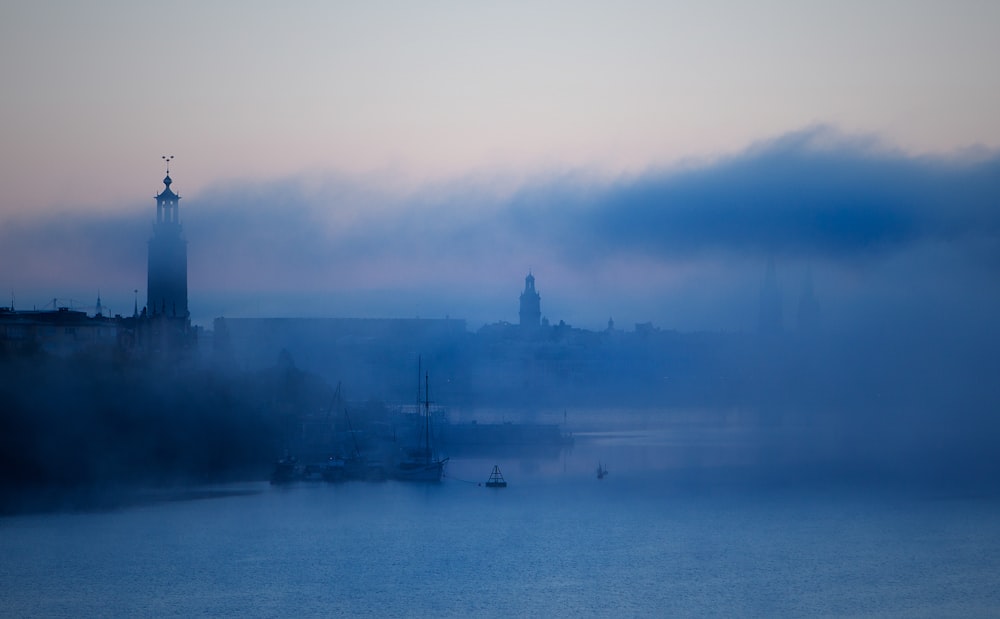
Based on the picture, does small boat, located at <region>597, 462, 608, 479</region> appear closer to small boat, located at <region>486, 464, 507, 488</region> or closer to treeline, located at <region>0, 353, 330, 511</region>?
small boat, located at <region>486, 464, 507, 488</region>

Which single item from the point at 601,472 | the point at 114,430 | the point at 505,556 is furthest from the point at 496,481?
the point at 505,556

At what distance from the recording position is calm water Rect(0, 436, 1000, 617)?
537 inches

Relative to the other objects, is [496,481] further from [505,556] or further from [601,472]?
[505,556]

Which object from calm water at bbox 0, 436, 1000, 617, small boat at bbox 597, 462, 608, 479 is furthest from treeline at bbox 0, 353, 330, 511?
small boat at bbox 597, 462, 608, 479

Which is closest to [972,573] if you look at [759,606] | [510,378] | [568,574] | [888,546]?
[888,546]

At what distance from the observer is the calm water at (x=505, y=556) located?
537 inches

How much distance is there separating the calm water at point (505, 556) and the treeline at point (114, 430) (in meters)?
1.72

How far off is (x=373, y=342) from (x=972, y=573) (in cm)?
5481

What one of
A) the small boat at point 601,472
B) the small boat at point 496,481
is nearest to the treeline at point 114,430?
the small boat at point 496,481

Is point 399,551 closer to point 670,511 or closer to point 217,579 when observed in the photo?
point 217,579

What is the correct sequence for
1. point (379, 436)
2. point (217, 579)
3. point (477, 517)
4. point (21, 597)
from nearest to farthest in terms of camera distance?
1. point (21, 597)
2. point (217, 579)
3. point (477, 517)
4. point (379, 436)

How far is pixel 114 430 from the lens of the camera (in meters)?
23.3

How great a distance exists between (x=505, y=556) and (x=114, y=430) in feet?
31.4

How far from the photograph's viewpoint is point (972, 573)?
51.5 feet
